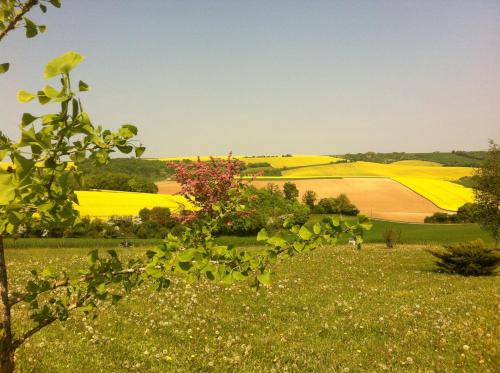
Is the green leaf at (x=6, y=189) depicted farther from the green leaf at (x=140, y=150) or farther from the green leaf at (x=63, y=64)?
the green leaf at (x=140, y=150)

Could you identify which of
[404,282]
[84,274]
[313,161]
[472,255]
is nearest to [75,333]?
[84,274]

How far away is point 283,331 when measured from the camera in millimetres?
11094

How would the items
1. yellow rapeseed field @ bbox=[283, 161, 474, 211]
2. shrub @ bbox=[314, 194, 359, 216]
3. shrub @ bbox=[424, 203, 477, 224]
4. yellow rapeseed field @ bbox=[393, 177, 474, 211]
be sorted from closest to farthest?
1. shrub @ bbox=[424, 203, 477, 224]
2. shrub @ bbox=[314, 194, 359, 216]
3. yellow rapeseed field @ bbox=[393, 177, 474, 211]
4. yellow rapeseed field @ bbox=[283, 161, 474, 211]

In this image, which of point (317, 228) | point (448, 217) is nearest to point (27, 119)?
point (317, 228)

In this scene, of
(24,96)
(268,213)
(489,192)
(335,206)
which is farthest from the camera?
(335,206)

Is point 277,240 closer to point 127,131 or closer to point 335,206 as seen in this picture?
point 127,131

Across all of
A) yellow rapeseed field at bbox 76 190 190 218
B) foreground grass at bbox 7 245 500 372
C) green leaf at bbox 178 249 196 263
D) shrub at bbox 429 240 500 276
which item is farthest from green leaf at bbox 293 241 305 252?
yellow rapeseed field at bbox 76 190 190 218

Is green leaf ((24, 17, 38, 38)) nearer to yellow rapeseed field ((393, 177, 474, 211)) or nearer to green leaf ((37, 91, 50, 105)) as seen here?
green leaf ((37, 91, 50, 105))

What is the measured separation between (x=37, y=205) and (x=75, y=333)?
31.2 feet

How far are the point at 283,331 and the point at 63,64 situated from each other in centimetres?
1043

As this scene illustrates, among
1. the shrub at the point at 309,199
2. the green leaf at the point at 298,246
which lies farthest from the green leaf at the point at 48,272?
the shrub at the point at 309,199

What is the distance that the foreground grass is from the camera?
8859mm

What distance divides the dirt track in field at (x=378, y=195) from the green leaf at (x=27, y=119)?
3112 inches

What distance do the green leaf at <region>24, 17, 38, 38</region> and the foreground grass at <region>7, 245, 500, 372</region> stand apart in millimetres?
7249
